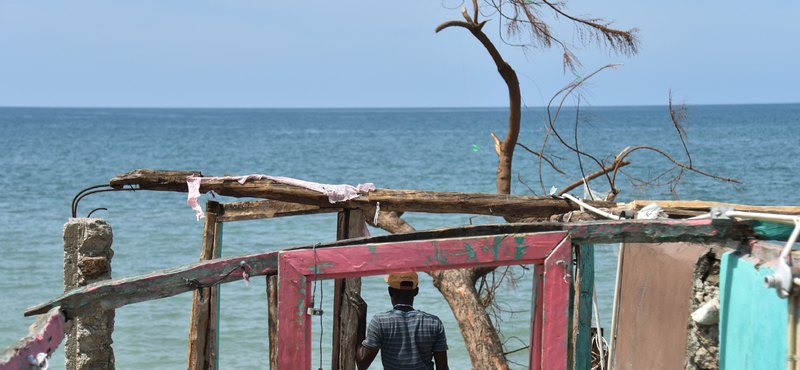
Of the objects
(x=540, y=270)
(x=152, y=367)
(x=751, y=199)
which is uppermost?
(x=540, y=270)

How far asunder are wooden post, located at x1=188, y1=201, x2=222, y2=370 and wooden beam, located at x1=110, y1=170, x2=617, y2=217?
760mm

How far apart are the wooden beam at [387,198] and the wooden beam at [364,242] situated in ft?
4.83

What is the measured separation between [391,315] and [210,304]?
1851 millimetres

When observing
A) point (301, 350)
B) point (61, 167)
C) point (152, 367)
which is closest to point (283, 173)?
point (61, 167)

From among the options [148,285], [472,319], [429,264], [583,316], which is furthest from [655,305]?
[148,285]

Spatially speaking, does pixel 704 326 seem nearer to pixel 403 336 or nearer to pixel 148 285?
pixel 403 336

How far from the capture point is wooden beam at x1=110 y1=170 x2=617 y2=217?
4.41 m

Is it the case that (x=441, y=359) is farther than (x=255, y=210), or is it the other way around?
(x=255, y=210)

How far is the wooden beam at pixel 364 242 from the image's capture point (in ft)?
9.44

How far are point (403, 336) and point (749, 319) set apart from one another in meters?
1.73

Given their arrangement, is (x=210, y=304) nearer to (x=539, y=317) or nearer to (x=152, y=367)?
(x=539, y=317)

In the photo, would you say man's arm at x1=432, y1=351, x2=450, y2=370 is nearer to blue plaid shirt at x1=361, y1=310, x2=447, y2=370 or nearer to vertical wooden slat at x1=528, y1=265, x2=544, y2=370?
blue plaid shirt at x1=361, y1=310, x2=447, y2=370

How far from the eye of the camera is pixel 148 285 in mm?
2928

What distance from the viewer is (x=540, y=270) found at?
3059mm
